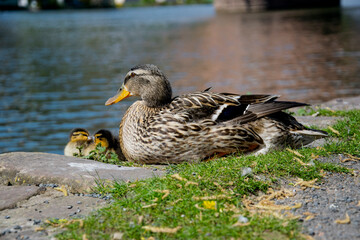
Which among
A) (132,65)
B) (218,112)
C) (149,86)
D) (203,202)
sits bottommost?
(132,65)

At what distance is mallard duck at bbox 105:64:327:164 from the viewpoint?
20.0ft

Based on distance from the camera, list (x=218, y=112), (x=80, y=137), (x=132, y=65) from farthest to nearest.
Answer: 1. (x=132, y=65)
2. (x=80, y=137)
3. (x=218, y=112)

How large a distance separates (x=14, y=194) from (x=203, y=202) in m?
2.18

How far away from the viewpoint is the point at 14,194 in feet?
17.1

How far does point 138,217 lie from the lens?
170 inches

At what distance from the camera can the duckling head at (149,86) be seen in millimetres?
6531

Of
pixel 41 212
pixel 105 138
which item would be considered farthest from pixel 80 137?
pixel 41 212

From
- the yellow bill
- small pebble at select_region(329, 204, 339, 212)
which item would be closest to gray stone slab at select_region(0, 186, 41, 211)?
the yellow bill

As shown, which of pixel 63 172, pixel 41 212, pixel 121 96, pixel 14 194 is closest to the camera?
pixel 41 212

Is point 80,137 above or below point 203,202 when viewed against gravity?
below

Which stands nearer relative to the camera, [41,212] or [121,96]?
[41,212]

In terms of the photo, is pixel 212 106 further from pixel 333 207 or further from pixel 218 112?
pixel 333 207

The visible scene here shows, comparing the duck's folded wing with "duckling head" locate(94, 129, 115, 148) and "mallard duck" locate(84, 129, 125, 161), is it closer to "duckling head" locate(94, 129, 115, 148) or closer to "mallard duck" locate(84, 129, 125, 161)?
"mallard duck" locate(84, 129, 125, 161)

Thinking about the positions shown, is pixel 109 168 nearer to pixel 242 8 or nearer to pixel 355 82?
→ pixel 355 82
